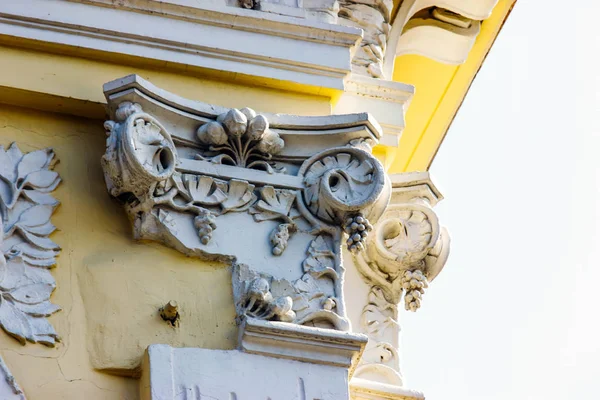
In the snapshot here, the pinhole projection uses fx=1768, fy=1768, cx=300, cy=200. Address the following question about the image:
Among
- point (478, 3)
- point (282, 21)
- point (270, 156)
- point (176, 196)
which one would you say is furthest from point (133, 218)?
point (478, 3)

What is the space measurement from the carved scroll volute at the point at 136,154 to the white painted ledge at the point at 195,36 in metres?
0.43

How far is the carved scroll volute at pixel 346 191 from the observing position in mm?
6117

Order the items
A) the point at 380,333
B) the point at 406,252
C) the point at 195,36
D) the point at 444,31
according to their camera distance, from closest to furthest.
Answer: the point at 195,36, the point at 406,252, the point at 380,333, the point at 444,31

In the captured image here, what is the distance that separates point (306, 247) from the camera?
6.15 meters

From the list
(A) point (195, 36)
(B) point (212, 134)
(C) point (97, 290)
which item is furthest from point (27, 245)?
(A) point (195, 36)

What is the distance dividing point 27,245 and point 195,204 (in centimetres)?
60

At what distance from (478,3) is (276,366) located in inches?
111

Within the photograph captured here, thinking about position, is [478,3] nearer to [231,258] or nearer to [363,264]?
[363,264]

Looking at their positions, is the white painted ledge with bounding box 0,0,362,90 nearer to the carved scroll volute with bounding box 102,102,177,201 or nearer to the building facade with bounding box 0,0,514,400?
the building facade with bounding box 0,0,514,400

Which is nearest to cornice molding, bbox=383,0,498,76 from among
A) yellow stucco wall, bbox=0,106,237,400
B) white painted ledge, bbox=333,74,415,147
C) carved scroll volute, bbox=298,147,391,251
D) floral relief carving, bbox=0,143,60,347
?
white painted ledge, bbox=333,74,415,147

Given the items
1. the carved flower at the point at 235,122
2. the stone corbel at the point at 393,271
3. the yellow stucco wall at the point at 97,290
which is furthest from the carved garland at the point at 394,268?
the yellow stucco wall at the point at 97,290

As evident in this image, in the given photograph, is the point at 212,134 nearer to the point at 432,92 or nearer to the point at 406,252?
the point at 406,252

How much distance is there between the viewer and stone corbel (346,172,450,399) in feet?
22.7

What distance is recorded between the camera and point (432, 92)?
28.0ft
